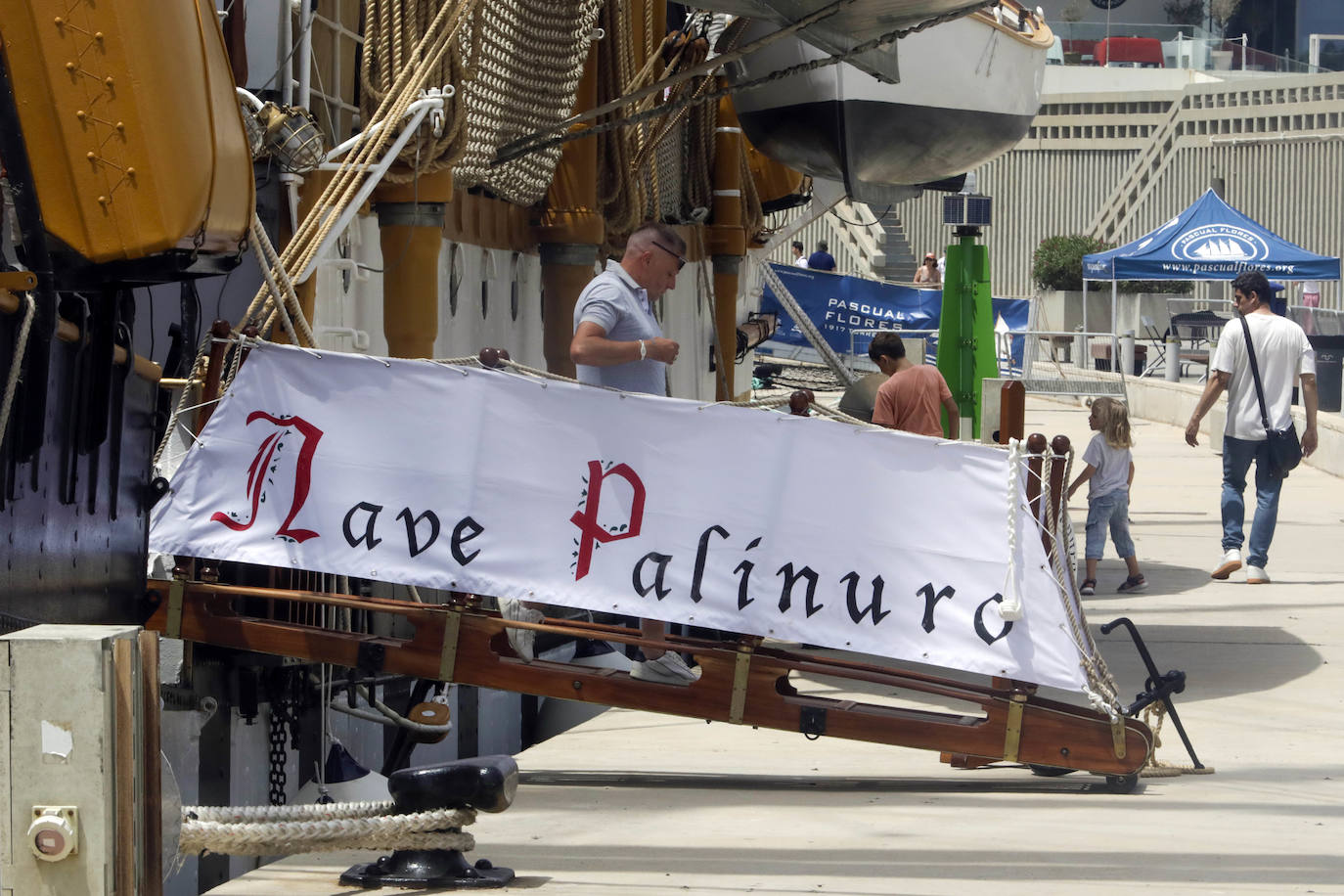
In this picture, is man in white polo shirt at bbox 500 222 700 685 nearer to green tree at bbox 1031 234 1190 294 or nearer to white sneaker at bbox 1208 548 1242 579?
white sneaker at bbox 1208 548 1242 579

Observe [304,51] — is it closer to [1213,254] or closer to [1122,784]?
[1122,784]

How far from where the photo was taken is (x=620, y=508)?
549 cm

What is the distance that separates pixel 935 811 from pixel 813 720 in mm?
445

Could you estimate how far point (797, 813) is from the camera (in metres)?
5.26

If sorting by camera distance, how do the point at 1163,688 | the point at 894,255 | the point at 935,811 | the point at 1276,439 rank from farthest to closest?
the point at 894,255 < the point at 1276,439 < the point at 1163,688 < the point at 935,811

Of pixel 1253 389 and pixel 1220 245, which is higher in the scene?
pixel 1220 245

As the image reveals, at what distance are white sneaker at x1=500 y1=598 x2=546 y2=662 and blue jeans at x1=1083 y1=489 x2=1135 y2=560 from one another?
4.74 m

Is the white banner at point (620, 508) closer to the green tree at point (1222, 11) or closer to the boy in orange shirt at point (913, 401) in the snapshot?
the boy in orange shirt at point (913, 401)

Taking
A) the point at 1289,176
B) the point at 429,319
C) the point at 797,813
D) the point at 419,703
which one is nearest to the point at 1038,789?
the point at 797,813

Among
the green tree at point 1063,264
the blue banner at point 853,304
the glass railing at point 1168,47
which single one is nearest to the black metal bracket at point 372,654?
the blue banner at point 853,304

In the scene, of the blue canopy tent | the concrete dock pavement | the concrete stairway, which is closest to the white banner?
the concrete dock pavement

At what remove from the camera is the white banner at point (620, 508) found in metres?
5.38

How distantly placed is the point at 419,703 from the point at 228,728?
0.76 m

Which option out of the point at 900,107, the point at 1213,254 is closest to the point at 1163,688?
the point at 900,107
